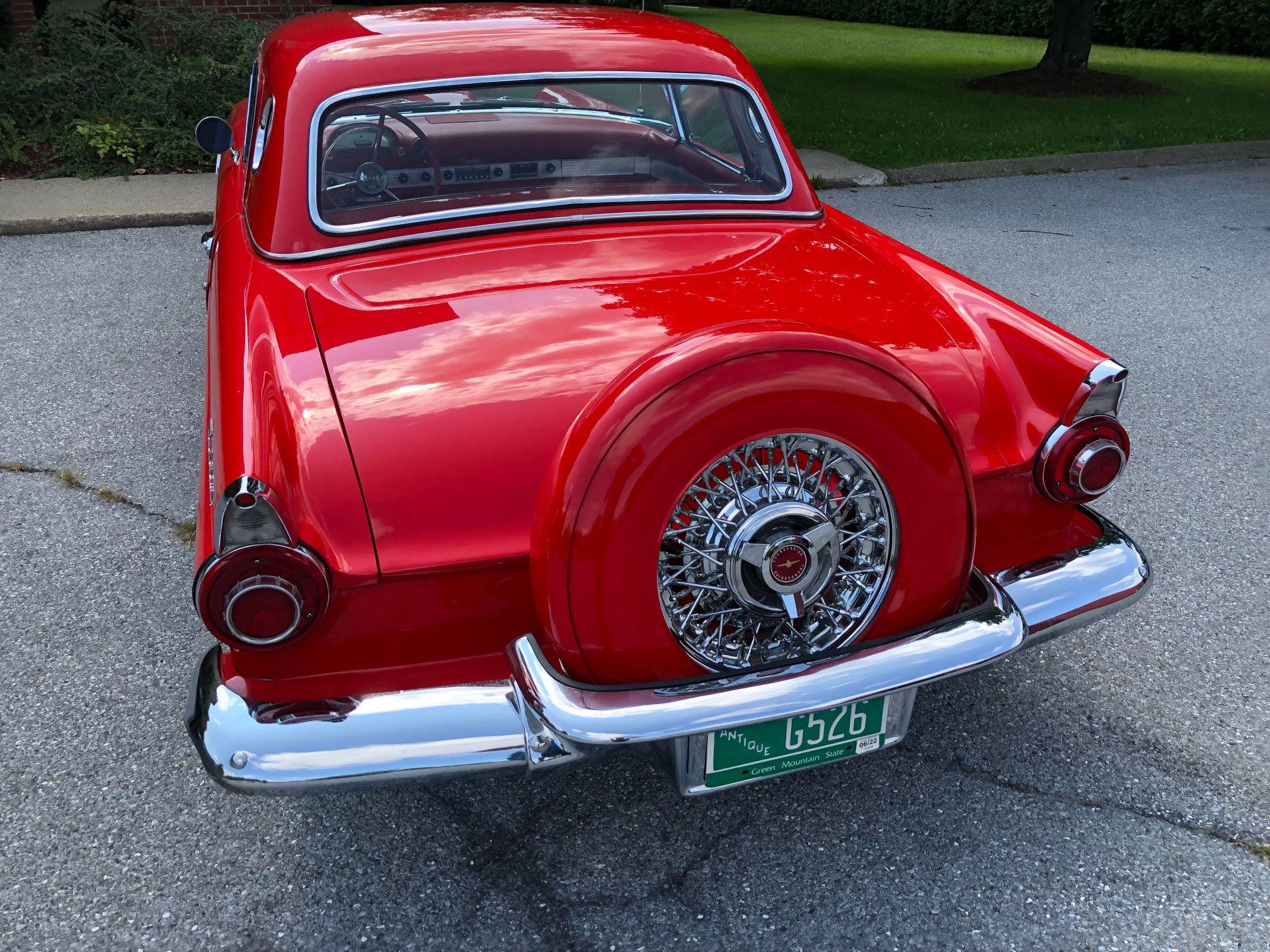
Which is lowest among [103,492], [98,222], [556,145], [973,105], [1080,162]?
[98,222]

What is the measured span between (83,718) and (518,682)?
1.37 metres

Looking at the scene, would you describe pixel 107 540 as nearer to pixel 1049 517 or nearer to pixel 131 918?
pixel 131 918

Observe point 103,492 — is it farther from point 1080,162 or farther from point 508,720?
point 1080,162

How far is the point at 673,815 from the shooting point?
2301mm

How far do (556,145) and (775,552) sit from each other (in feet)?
6.04

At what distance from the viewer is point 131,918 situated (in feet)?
6.64

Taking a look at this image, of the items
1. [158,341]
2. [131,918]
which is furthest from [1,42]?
[131,918]

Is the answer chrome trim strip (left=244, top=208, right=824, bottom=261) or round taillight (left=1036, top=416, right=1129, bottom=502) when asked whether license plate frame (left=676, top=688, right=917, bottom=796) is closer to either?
round taillight (left=1036, top=416, right=1129, bottom=502)

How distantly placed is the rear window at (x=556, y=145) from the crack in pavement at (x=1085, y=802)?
1591 mm

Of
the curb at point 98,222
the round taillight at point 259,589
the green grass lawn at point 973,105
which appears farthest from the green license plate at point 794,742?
the green grass lawn at point 973,105

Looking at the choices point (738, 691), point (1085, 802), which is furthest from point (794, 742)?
point (1085, 802)

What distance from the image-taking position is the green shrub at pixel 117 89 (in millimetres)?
7957

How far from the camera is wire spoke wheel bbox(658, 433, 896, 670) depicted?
1.82 metres

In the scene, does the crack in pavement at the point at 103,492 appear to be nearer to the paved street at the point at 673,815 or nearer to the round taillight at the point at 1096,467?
the paved street at the point at 673,815
